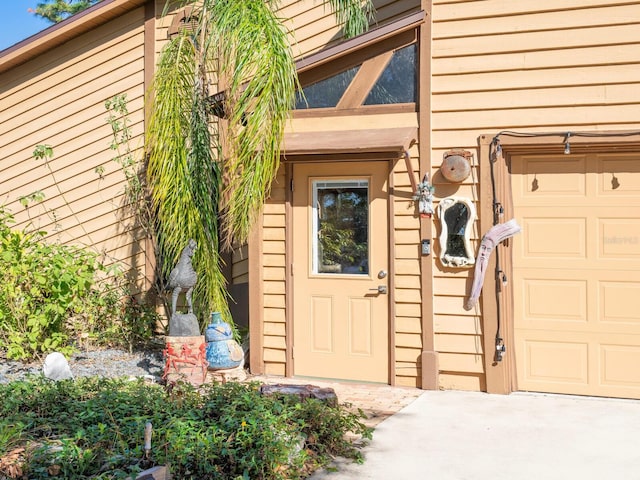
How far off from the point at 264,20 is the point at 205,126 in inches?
51.2

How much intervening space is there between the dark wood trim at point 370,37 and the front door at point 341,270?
1.00m

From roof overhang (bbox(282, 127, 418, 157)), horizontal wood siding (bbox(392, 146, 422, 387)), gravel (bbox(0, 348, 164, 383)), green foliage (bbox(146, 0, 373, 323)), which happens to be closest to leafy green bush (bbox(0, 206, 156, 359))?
gravel (bbox(0, 348, 164, 383))

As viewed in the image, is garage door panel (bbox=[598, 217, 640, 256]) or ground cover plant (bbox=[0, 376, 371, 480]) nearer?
ground cover plant (bbox=[0, 376, 371, 480])

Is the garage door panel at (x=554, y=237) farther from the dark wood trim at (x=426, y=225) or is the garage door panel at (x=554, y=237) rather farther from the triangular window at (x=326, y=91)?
the triangular window at (x=326, y=91)

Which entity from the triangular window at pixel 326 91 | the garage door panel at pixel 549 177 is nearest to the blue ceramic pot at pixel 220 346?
the triangular window at pixel 326 91

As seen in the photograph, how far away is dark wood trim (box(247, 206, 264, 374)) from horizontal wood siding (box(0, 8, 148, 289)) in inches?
89.1

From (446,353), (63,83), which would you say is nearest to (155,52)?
(63,83)

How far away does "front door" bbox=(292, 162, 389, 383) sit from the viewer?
22.7 ft

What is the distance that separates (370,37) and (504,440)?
12.0 ft

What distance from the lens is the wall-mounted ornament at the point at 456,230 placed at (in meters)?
6.61

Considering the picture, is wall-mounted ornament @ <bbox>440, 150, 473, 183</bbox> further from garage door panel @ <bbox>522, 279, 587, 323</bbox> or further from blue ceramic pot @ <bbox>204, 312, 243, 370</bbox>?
blue ceramic pot @ <bbox>204, 312, 243, 370</bbox>

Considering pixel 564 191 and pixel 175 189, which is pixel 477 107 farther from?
pixel 175 189

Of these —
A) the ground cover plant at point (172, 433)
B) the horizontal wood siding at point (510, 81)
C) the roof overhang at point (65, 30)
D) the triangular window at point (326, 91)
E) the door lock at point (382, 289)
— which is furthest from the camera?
the roof overhang at point (65, 30)

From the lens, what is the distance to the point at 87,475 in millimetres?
3887
